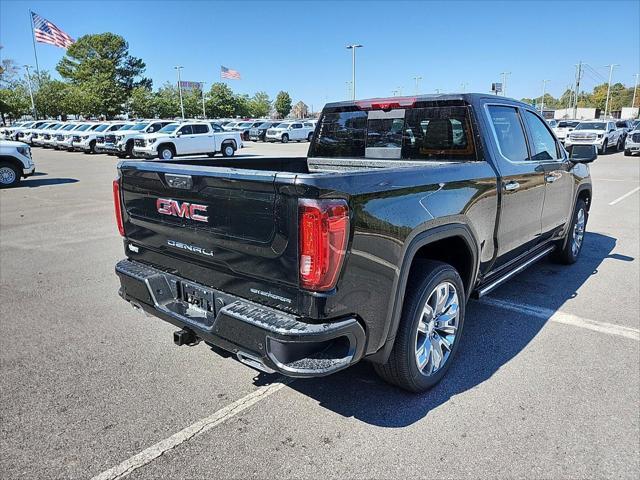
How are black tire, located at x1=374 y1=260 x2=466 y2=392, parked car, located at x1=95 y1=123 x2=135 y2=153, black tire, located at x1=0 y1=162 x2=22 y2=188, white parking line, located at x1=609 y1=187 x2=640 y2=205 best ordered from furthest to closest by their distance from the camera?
parked car, located at x1=95 y1=123 x2=135 y2=153 → black tire, located at x1=0 y1=162 x2=22 y2=188 → white parking line, located at x1=609 y1=187 x2=640 y2=205 → black tire, located at x1=374 y1=260 x2=466 y2=392

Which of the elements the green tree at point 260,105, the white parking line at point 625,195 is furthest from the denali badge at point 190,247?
the green tree at point 260,105

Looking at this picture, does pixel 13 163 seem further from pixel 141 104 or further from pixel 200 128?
pixel 141 104

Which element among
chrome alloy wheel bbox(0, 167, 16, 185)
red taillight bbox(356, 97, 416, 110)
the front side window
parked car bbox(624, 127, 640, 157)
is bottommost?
chrome alloy wheel bbox(0, 167, 16, 185)

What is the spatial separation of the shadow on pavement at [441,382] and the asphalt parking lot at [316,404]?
0.04 feet

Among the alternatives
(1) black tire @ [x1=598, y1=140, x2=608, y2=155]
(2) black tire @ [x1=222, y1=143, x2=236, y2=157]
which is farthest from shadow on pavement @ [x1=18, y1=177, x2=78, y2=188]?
(1) black tire @ [x1=598, y1=140, x2=608, y2=155]

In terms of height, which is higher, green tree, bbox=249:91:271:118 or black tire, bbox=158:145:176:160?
green tree, bbox=249:91:271:118

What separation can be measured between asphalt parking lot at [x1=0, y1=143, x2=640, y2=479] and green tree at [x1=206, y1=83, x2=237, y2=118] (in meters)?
79.7

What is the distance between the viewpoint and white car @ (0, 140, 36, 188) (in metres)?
13.4

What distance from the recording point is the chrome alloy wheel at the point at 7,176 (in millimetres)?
13508

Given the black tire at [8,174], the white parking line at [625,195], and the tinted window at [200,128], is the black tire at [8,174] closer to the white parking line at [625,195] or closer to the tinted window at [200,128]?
the tinted window at [200,128]

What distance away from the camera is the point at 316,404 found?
3049 mm

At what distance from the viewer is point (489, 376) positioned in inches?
132

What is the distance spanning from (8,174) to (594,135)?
27.1m

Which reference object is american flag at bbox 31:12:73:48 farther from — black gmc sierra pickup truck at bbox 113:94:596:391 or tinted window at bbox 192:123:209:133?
black gmc sierra pickup truck at bbox 113:94:596:391
